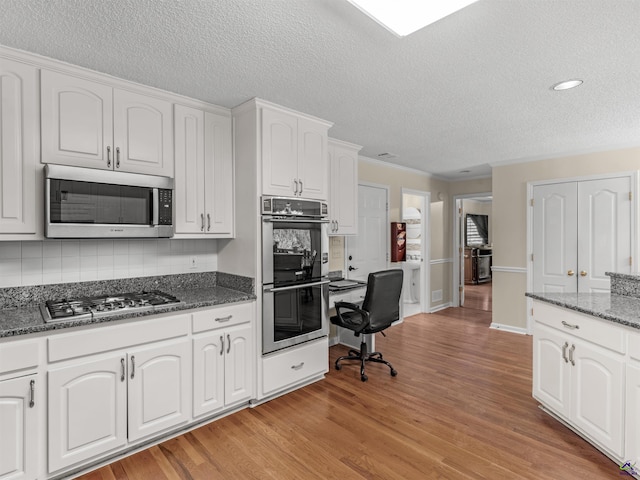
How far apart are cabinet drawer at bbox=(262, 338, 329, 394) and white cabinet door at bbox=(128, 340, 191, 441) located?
2.15 ft

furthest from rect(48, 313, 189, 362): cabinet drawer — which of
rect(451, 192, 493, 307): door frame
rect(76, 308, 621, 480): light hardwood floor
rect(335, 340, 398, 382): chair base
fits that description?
rect(451, 192, 493, 307): door frame

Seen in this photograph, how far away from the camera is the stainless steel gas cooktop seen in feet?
6.43

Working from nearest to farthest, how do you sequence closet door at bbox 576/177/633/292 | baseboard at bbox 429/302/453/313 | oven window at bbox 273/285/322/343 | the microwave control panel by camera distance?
1. the microwave control panel
2. oven window at bbox 273/285/322/343
3. closet door at bbox 576/177/633/292
4. baseboard at bbox 429/302/453/313

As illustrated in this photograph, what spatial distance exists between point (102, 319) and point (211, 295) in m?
0.84

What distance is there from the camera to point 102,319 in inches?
78.0

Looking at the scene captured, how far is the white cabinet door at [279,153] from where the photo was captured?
277cm

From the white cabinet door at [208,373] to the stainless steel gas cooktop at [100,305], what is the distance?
384 mm

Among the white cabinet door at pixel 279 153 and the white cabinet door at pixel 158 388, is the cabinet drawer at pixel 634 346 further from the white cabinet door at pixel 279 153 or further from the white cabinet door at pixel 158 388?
the white cabinet door at pixel 158 388

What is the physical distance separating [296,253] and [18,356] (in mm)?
1889

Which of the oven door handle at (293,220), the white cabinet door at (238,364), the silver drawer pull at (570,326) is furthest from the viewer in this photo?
the oven door handle at (293,220)

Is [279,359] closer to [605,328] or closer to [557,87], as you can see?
[605,328]

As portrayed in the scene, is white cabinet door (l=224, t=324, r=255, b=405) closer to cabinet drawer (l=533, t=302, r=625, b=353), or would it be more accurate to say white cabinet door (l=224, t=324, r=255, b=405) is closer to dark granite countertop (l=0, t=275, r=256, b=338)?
dark granite countertop (l=0, t=275, r=256, b=338)

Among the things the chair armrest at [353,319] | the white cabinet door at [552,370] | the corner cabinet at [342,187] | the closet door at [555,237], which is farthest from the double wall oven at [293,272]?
the closet door at [555,237]

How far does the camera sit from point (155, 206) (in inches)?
96.5
